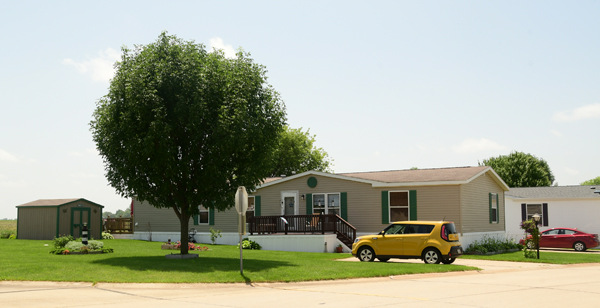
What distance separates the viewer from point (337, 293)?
40.3 ft

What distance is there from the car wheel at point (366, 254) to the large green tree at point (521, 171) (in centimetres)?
4209

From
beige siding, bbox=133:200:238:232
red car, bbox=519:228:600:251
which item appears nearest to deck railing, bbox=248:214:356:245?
beige siding, bbox=133:200:238:232

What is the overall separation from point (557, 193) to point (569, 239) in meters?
5.45

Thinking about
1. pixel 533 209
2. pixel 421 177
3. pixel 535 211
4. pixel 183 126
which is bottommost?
pixel 535 211

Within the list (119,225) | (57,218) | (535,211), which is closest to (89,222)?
(57,218)

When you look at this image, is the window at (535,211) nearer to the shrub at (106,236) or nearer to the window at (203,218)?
the window at (203,218)

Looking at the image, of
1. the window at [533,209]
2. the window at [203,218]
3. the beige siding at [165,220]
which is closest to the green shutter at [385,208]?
the beige siding at [165,220]

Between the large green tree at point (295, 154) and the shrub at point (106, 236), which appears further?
the large green tree at point (295, 154)

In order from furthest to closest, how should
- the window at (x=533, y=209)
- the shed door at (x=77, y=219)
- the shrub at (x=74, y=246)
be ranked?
the window at (x=533, y=209) → the shed door at (x=77, y=219) → the shrub at (x=74, y=246)

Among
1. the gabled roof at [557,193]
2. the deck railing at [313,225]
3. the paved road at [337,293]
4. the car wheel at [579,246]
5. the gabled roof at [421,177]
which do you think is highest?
the gabled roof at [421,177]

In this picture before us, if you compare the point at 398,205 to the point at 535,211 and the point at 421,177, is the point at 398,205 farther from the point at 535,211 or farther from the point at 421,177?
the point at 535,211

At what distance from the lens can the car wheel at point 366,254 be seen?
68.3ft

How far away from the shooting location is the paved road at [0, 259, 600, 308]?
10.6m

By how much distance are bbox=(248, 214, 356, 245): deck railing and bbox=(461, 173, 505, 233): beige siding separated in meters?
5.46
